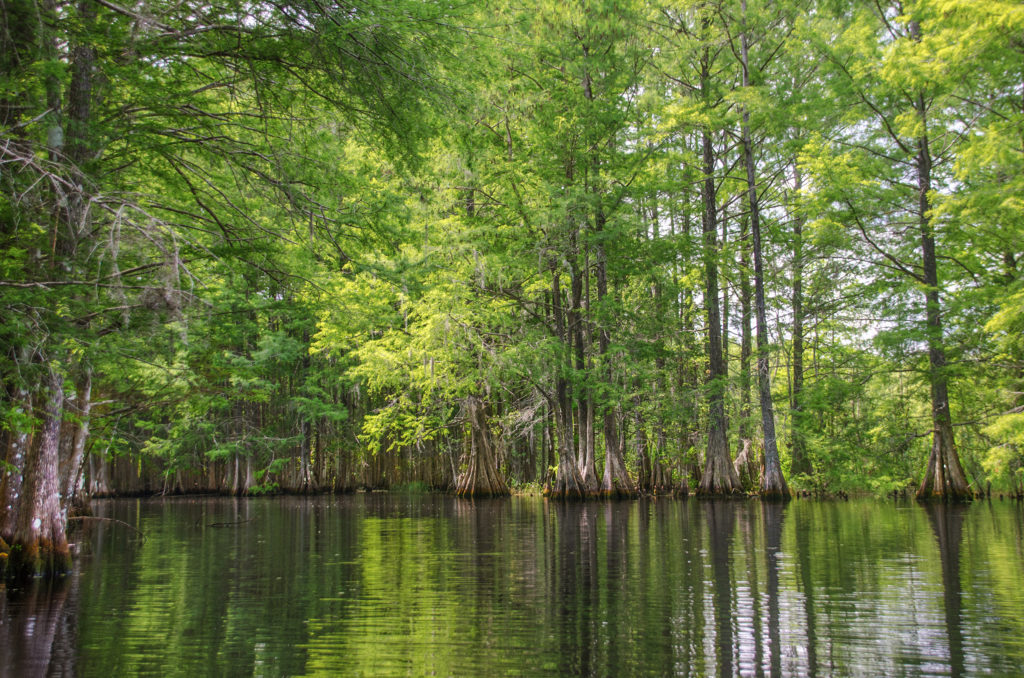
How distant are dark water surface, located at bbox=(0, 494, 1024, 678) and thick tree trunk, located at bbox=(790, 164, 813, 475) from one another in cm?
818

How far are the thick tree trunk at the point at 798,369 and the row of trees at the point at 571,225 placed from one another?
0.57ft

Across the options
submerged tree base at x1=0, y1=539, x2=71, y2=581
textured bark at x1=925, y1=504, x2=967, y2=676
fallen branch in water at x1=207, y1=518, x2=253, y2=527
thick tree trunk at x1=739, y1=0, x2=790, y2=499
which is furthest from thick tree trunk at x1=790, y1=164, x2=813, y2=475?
submerged tree base at x1=0, y1=539, x2=71, y2=581

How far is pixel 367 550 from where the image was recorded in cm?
1036

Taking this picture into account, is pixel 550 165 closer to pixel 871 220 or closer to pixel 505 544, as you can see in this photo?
pixel 871 220

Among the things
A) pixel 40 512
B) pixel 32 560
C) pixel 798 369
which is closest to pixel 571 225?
pixel 798 369

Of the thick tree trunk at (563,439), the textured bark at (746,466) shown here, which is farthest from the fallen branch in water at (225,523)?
the textured bark at (746,466)

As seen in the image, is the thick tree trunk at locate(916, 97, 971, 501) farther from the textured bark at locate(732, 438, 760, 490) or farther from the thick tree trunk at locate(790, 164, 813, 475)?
the textured bark at locate(732, 438, 760, 490)

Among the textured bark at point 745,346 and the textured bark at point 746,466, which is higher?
the textured bark at point 745,346

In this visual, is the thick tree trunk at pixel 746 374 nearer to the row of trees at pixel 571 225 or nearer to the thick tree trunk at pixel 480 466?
→ the row of trees at pixel 571 225

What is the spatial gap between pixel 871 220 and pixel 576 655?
62.5 feet

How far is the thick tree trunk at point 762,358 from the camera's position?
19.6 m

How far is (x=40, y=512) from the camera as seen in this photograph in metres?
8.12

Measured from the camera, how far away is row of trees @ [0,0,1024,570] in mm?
7668

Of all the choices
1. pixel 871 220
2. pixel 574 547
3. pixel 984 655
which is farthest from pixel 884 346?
pixel 984 655
